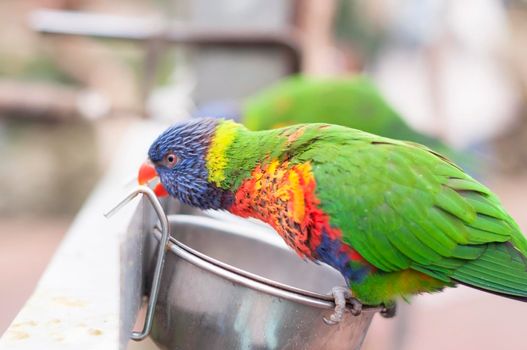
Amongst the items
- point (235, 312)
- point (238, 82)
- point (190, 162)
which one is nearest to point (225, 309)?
point (235, 312)

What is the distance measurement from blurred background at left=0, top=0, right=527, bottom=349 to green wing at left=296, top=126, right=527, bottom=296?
155cm

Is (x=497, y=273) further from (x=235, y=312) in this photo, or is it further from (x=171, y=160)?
(x=171, y=160)

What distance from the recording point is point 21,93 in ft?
12.7

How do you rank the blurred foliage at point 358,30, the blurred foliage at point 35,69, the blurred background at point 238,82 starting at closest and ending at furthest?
the blurred background at point 238,82
the blurred foliage at point 358,30
the blurred foliage at point 35,69

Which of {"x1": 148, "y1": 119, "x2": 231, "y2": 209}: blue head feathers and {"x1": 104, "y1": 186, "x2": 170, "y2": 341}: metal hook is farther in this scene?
{"x1": 148, "y1": 119, "x2": 231, "y2": 209}: blue head feathers

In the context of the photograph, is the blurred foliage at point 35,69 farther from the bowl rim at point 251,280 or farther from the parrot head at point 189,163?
the bowl rim at point 251,280

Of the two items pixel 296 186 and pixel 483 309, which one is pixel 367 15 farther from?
pixel 296 186

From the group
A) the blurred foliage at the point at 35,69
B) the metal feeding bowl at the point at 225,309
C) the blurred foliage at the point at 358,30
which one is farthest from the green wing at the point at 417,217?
the blurred foliage at the point at 35,69

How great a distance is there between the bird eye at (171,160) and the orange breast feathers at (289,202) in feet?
0.51

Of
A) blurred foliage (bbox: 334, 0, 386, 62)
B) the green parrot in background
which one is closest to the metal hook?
the green parrot in background

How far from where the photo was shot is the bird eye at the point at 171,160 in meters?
1.51

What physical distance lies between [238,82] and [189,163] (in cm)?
207

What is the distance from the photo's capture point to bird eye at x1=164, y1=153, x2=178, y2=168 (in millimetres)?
1507

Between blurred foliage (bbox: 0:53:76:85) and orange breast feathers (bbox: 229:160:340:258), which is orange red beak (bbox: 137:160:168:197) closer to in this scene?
orange breast feathers (bbox: 229:160:340:258)
